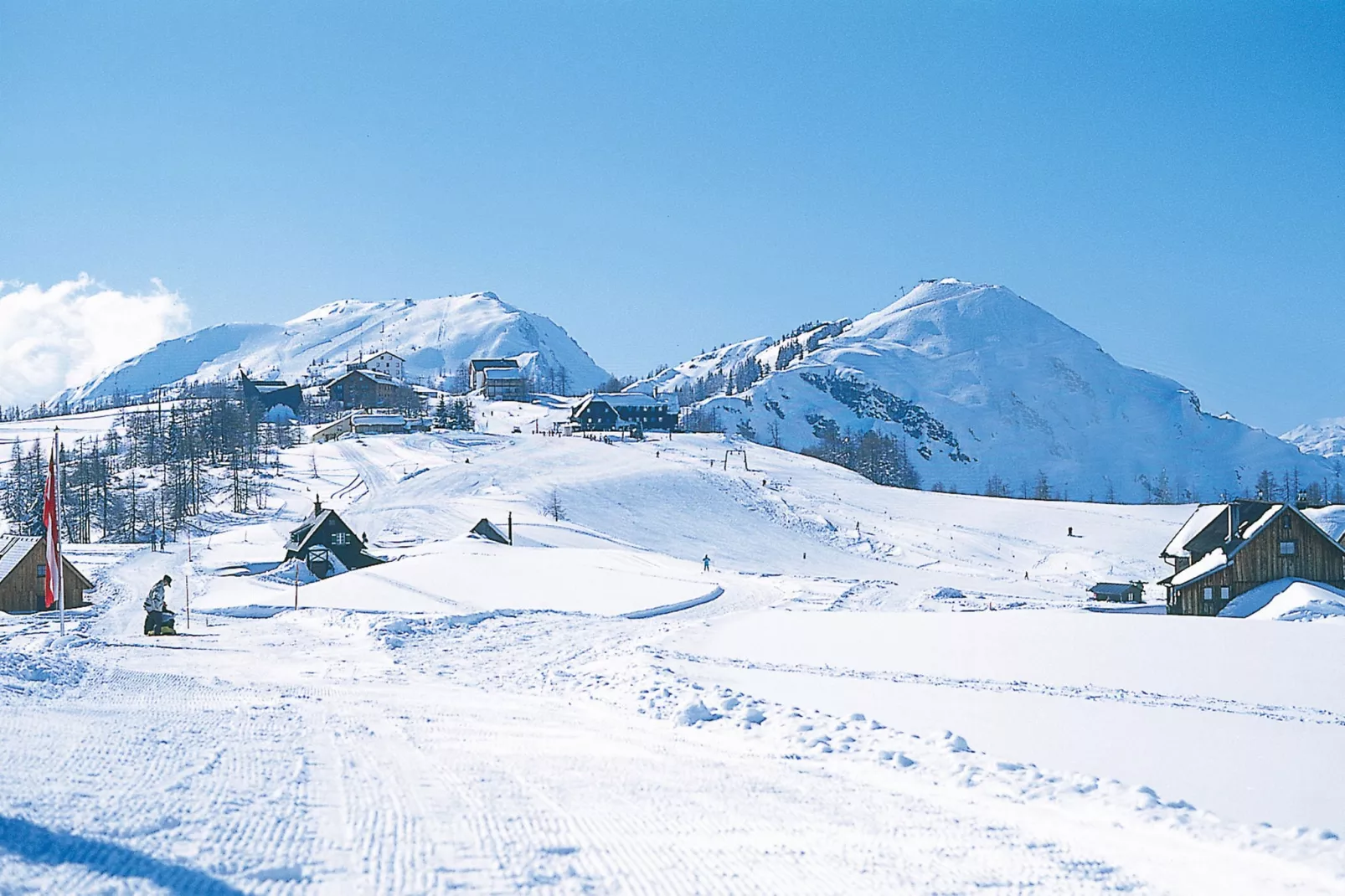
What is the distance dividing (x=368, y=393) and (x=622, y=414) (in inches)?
1476

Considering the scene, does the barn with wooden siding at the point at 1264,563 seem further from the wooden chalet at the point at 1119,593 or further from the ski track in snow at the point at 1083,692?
the ski track in snow at the point at 1083,692

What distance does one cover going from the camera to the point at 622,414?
155250 millimetres

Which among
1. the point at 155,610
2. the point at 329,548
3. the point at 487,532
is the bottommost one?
Result: the point at 329,548

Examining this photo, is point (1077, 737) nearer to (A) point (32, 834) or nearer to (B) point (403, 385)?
(A) point (32, 834)

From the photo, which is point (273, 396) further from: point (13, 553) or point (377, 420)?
point (13, 553)

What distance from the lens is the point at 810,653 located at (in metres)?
21.9

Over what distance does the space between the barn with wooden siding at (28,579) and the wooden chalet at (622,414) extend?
9133 centimetres

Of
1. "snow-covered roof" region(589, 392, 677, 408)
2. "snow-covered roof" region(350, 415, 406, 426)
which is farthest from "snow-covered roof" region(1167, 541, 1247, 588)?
"snow-covered roof" region(589, 392, 677, 408)

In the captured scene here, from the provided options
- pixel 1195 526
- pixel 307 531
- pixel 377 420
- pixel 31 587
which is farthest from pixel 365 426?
pixel 1195 526

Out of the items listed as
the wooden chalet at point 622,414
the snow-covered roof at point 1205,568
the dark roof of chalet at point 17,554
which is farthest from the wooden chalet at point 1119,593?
the wooden chalet at point 622,414

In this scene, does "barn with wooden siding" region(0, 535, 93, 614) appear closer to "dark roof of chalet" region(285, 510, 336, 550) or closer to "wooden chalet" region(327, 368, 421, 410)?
"dark roof of chalet" region(285, 510, 336, 550)

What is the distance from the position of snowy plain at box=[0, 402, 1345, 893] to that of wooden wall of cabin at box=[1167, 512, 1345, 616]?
23.6 m

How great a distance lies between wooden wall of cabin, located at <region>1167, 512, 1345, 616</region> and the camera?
44.5 m

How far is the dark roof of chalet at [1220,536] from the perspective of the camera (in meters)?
44.7
